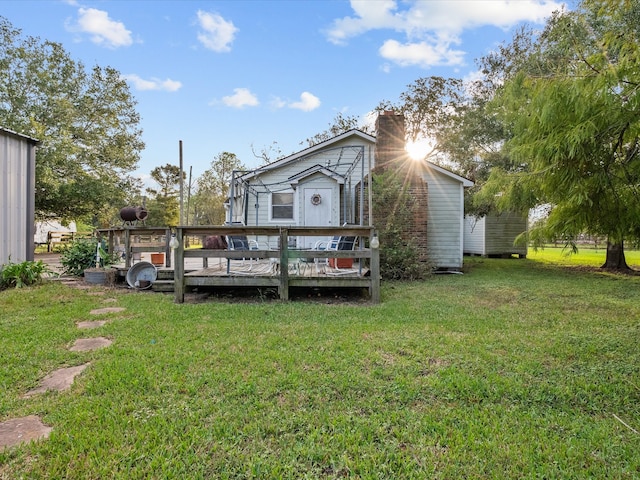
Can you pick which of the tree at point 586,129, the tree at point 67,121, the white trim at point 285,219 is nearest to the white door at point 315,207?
the white trim at point 285,219

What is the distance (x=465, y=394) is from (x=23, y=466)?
9.45 ft

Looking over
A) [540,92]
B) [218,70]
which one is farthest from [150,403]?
[218,70]

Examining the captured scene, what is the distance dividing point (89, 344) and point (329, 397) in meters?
2.95

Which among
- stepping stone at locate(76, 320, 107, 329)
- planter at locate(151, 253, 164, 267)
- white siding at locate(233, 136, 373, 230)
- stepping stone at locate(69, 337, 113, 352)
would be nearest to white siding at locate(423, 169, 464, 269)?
white siding at locate(233, 136, 373, 230)

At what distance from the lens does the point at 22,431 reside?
2.30 m

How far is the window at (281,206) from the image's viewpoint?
11492 millimetres

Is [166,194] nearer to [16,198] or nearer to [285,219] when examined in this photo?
[285,219]

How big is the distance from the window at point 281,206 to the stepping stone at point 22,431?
926cm

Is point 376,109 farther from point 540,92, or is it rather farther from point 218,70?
point 540,92

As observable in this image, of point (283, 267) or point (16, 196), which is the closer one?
point (283, 267)

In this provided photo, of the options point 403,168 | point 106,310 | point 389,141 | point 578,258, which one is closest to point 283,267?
point 106,310

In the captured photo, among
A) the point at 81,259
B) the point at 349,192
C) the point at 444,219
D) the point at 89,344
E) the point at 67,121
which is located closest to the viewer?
the point at 89,344

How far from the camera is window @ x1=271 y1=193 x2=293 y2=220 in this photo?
452 inches

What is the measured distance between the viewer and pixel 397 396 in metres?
2.78
